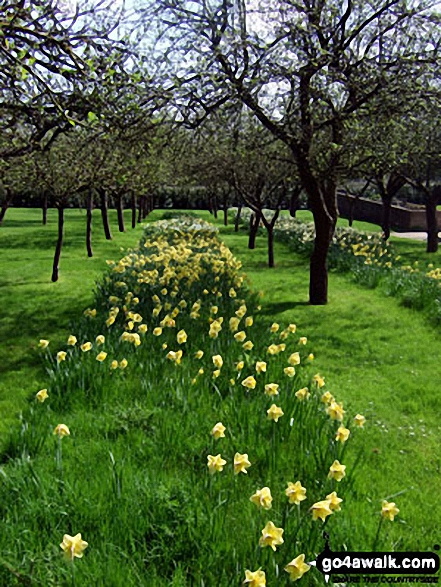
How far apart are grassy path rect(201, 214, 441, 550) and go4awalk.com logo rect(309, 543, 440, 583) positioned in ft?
0.49

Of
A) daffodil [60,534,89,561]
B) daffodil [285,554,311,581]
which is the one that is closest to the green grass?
daffodil [60,534,89,561]

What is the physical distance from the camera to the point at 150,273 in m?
8.01

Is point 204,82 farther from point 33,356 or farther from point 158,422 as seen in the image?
point 158,422

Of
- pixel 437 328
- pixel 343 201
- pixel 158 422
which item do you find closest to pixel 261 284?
pixel 437 328

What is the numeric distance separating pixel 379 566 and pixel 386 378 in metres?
4.16

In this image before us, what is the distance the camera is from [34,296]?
11.4 m

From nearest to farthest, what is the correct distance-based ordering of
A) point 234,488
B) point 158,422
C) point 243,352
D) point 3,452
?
point 234,488
point 3,452
point 158,422
point 243,352

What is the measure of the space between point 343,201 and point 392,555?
4462 centimetres

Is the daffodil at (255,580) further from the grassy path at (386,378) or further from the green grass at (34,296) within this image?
the green grass at (34,296)

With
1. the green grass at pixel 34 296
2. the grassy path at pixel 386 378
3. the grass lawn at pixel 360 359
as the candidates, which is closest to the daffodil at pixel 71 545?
the grass lawn at pixel 360 359

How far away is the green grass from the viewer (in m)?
6.21

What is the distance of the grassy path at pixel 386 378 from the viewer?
377cm

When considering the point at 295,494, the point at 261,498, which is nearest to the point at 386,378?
the point at 295,494

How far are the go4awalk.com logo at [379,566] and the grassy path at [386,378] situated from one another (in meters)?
0.15
